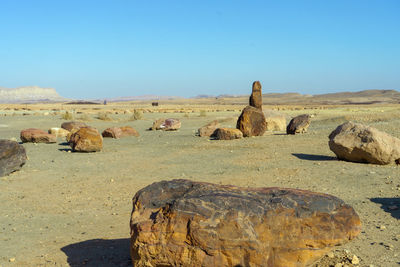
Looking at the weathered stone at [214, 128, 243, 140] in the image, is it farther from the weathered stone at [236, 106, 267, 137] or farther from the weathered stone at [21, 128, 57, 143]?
the weathered stone at [21, 128, 57, 143]

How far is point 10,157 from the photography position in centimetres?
1130

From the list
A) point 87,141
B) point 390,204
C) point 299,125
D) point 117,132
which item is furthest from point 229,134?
point 390,204

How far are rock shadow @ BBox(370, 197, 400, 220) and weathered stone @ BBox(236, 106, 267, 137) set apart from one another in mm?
9285

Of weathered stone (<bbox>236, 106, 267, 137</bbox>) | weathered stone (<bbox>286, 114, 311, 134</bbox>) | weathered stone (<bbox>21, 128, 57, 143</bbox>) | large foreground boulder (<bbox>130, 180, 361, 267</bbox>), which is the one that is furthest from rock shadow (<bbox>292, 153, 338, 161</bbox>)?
weathered stone (<bbox>21, 128, 57, 143</bbox>)

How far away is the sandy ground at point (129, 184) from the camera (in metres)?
5.94

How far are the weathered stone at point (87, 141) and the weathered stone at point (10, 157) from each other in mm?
3231

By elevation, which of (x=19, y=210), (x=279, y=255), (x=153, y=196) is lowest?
(x=19, y=210)

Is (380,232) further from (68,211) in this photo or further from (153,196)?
(68,211)

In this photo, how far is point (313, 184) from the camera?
9.34m

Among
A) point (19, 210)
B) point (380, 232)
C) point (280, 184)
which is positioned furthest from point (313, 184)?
point (19, 210)

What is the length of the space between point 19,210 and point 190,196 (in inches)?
184

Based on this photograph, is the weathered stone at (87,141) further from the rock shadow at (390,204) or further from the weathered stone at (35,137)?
the rock shadow at (390,204)

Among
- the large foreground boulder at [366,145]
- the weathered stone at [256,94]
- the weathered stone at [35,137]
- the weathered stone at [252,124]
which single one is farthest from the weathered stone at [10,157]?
the weathered stone at [256,94]

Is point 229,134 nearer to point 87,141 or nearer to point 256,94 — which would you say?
point 256,94
